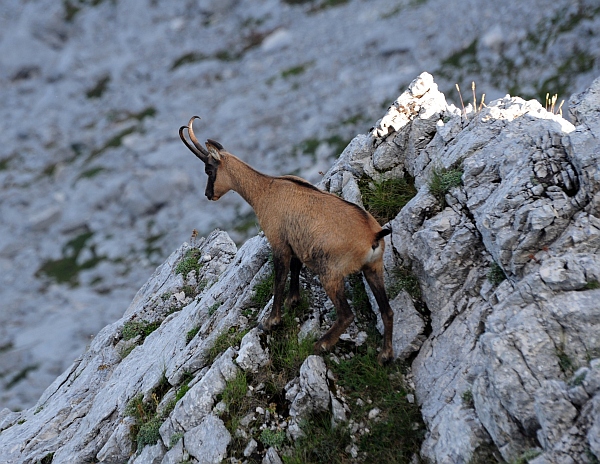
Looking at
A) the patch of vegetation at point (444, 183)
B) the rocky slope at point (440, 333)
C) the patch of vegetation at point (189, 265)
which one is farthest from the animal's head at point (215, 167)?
the patch of vegetation at point (444, 183)

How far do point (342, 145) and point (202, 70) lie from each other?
19.5m

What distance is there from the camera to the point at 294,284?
1039cm

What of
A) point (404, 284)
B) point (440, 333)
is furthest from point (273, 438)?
point (404, 284)

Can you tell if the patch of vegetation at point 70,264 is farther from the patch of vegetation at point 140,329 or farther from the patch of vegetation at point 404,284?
the patch of vegetation at point 404,284

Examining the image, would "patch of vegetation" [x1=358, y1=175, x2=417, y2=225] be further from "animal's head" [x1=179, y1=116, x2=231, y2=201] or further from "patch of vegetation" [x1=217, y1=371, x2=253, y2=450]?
"patch of vegetation" [x1=217, y1=371, x2=253, y2=450]

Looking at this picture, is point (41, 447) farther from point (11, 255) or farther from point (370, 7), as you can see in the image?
point (370, 7)

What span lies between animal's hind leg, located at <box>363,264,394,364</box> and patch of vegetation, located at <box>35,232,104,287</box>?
33.8 metres

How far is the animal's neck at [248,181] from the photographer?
11.0 meters

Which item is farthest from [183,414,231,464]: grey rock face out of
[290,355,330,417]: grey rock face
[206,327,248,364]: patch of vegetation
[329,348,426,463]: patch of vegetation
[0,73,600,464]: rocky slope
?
[329,348,426,463]: patch of vegetation

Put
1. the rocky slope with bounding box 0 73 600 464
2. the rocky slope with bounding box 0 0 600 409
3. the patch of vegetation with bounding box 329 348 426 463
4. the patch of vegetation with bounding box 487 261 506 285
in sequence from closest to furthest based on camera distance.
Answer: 1. the rocky slope with bounding box 0 73 600 464
2. the patch of vegetation with bounding box 329 348 426 463
3. the patch of vegetation with bounding box 487 261 506 285
4. the rocky slope with bounding box 0 0 600 409

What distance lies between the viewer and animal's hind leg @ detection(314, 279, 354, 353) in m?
9.34

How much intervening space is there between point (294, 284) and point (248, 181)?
208 cm

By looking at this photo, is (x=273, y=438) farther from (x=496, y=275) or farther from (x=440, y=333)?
(x=496, y=275)

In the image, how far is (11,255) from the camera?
4400cm
